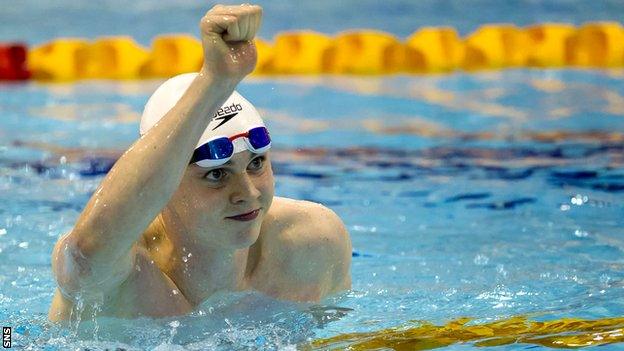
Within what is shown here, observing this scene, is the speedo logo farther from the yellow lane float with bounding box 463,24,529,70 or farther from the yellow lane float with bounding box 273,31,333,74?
the yellow lane float with bounding box 463,24,529,70

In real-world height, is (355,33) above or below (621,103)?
above

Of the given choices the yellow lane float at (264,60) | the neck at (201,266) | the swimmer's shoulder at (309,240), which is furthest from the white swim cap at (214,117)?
the yellow lane float at (264,60)

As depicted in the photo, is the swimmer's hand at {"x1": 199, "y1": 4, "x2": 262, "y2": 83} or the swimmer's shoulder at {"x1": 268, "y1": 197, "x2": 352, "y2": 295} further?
the swimmer's shoulder at {"x1": 268, "y1": 197, "x2": 352, "y2": 295}

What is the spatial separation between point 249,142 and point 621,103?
16.6 feet

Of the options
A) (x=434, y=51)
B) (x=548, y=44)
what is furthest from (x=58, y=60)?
(x=548, y=44)

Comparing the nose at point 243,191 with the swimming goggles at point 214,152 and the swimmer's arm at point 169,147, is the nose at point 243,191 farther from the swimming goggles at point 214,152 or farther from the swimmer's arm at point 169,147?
the swimmer's arm at point 169,147

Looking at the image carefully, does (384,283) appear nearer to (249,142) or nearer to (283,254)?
(283,254)

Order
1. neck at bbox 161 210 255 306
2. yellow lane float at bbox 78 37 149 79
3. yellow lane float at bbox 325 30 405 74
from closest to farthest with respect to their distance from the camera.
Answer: neck at bbox 161 210 255 306
yellow lane float at bbox 325 30 405 74
yellow lane float at bbox 78 37 149 79

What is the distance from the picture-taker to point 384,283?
337 centimetres

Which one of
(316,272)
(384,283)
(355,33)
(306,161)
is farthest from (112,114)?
(316,272)

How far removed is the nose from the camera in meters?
2.18

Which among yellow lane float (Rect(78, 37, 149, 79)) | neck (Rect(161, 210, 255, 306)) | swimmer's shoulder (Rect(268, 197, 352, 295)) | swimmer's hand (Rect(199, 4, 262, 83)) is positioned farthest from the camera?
yellow lane float (Rect(78, 37, 149, 79))

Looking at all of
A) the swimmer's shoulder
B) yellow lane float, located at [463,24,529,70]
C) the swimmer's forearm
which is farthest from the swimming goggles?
yellow lane float, located at [463,24,529,70]

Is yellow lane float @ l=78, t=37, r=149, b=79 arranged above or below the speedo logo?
above
